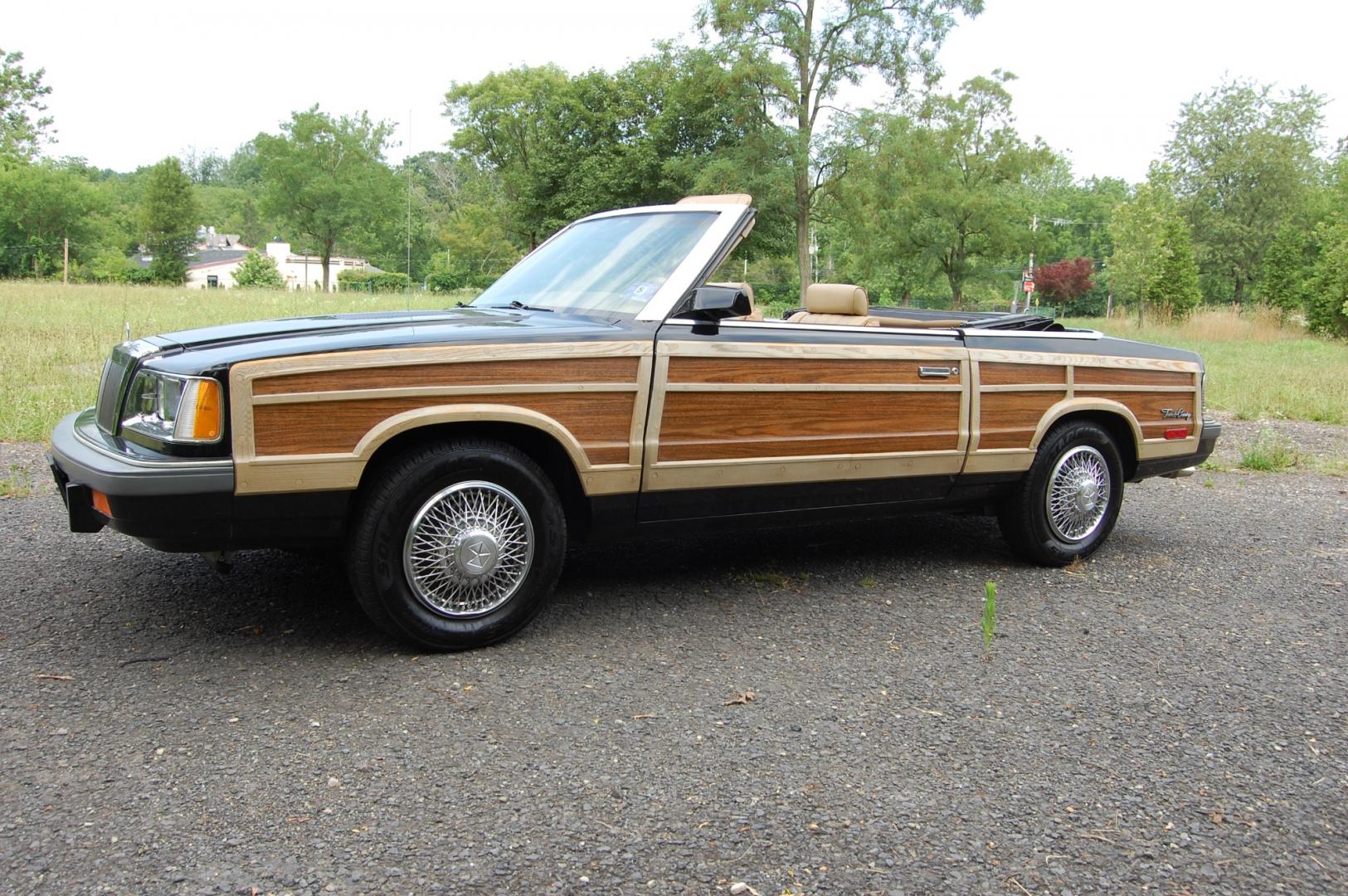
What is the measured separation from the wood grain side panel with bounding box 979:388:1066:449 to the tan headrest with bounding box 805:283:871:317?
0.73 meters

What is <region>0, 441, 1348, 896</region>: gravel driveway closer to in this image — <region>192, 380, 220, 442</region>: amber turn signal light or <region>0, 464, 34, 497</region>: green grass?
<region>192, 380, 220, 442</region>: amber turn signal light

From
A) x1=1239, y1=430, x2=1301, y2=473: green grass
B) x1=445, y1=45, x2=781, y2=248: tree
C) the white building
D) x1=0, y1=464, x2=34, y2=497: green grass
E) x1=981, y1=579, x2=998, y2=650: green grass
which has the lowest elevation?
x1=0, y1=464, x2=34, y2=497: green grass

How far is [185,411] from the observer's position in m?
3.29

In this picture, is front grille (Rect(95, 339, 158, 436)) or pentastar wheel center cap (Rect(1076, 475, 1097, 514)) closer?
front grille (Rect(95, 339, 158, 436))

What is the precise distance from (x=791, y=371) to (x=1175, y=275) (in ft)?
133

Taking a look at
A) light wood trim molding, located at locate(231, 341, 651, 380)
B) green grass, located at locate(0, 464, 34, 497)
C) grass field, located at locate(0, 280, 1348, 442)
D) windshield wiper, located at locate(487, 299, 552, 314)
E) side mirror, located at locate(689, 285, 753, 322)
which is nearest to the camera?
light wood trim molding, located at locate(231, 341, 651, 380)

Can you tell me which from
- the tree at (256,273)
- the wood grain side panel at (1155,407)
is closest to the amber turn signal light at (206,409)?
the wood grain side panel at (1155,407)

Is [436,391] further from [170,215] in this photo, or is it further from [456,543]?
[170,215]

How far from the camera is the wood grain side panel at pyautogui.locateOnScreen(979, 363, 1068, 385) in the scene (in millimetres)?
4906

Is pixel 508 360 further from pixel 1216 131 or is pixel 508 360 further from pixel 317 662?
pixel 1216 131

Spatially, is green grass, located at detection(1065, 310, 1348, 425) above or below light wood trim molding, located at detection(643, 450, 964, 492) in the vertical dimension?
above

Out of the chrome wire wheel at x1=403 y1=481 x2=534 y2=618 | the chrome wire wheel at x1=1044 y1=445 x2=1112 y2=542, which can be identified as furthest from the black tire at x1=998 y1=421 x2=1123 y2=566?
the chrome wire wheel at x1=403 y1=481 x2=534 y2=618

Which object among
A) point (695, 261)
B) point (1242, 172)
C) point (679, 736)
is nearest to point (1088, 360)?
point (695, 261)

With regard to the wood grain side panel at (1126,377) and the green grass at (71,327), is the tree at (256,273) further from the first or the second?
the wood grain side panel at (1126,377)
